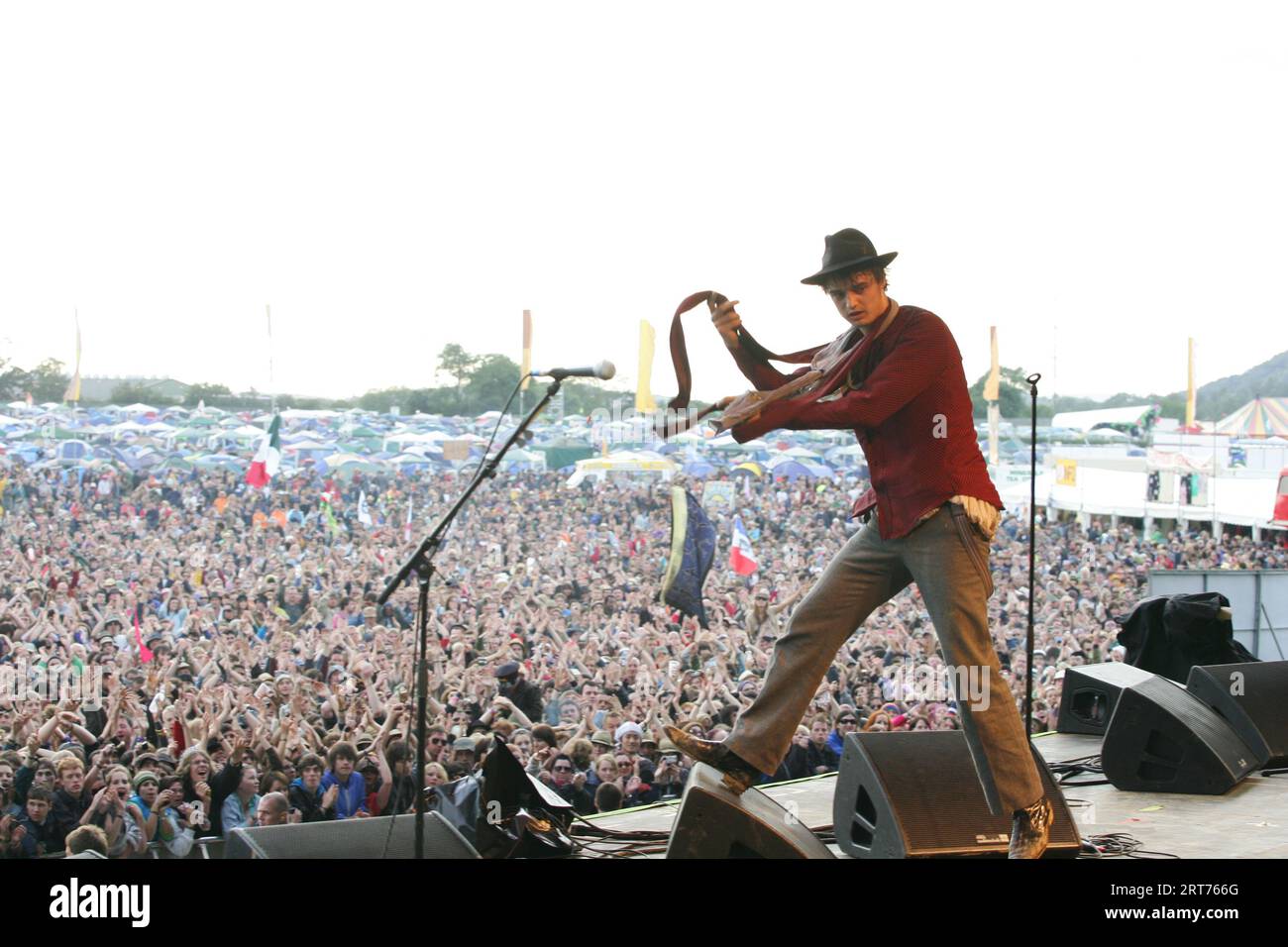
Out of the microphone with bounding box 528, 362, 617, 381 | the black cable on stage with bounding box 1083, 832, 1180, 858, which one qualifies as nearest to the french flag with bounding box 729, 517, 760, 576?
the black cable on stage with bounding box 1083, 832, 1180, 858

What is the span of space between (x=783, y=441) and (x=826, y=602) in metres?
15.0

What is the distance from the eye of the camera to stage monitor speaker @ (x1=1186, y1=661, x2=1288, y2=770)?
3631mm

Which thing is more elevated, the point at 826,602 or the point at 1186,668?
the point at 826,602

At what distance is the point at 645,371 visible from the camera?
23.6 feet

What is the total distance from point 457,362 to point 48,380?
15.1 ft

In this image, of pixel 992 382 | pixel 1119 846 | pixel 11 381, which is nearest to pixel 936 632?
pixel 1119 846

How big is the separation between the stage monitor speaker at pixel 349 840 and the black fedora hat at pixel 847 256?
136cm

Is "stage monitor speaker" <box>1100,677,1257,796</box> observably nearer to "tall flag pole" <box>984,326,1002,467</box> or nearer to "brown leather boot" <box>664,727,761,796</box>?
"brown leather boot" <box>664,727,761,796</box>

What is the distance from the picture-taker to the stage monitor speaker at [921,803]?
250 centimetres

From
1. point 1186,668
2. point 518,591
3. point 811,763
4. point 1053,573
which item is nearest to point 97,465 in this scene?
point 518,591

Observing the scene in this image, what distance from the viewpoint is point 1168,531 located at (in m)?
15.1

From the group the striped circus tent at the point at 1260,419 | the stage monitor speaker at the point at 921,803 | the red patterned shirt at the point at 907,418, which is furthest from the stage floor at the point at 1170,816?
the striped circus tent at the point at 1260,419
